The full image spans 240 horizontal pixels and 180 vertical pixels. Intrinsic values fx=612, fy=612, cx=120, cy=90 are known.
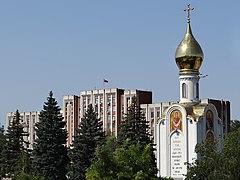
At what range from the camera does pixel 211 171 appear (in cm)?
2277

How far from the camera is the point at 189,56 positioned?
31.8m

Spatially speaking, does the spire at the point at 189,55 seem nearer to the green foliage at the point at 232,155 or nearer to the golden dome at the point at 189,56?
the golden dome at the point at 189,56

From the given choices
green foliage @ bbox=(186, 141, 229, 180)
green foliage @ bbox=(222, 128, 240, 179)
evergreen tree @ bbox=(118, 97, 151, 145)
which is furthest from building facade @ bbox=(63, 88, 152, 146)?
green foliage @ bbox=(186, 141, 229, 180)

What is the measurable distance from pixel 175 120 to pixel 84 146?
5956 millimetres

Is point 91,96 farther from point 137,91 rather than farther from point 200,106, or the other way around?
point 200,106

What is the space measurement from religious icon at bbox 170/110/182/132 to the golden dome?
2.23m

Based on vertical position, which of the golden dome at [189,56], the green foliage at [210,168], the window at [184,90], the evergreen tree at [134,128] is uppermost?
the golden dome at [189,56]

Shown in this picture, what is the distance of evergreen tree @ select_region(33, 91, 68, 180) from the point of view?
3500 cm

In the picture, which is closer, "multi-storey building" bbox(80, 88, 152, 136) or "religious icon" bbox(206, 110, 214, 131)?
"religious icon" bbox(206, 110, 214, 131)

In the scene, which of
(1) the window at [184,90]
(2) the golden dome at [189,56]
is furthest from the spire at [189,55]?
(1) the window at [184,90]

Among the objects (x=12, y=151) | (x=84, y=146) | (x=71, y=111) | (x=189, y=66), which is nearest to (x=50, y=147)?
(x=84, y=146)

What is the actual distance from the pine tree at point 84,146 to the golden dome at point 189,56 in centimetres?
632

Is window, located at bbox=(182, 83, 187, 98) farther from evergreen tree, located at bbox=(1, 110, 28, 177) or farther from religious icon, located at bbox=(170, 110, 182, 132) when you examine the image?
evergreen tree, located at bbox=(1, 110, 28, 177)

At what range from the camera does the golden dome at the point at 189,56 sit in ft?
104
